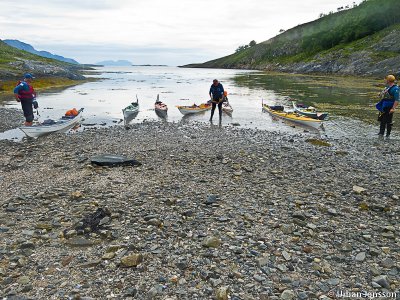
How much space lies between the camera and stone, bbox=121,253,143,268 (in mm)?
7347

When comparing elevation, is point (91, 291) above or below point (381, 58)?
below

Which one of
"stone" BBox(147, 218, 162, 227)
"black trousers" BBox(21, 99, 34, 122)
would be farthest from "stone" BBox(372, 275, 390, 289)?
"black trousers" BBox(21, 99, 34, 122)

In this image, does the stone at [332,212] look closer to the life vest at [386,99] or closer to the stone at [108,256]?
the stone at [108,256]

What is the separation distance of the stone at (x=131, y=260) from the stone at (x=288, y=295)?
11.2 ft

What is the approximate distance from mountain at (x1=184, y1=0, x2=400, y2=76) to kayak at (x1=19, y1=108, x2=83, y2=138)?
292ft

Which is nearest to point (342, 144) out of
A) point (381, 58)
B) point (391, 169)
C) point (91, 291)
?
point (391, 169)

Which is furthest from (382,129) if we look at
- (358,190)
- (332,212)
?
(332,212)

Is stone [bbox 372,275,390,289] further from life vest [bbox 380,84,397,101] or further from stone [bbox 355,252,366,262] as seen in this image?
life vest [bbox 380,84,397,101]

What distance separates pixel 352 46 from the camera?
131m

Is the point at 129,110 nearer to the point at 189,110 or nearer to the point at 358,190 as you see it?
the point at 189,110

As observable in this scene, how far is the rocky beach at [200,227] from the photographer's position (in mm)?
6805

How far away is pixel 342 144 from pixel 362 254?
14.6 metres

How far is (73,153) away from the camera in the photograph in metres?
17.9

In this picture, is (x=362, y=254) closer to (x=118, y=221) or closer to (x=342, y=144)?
(x=118, y=221)
